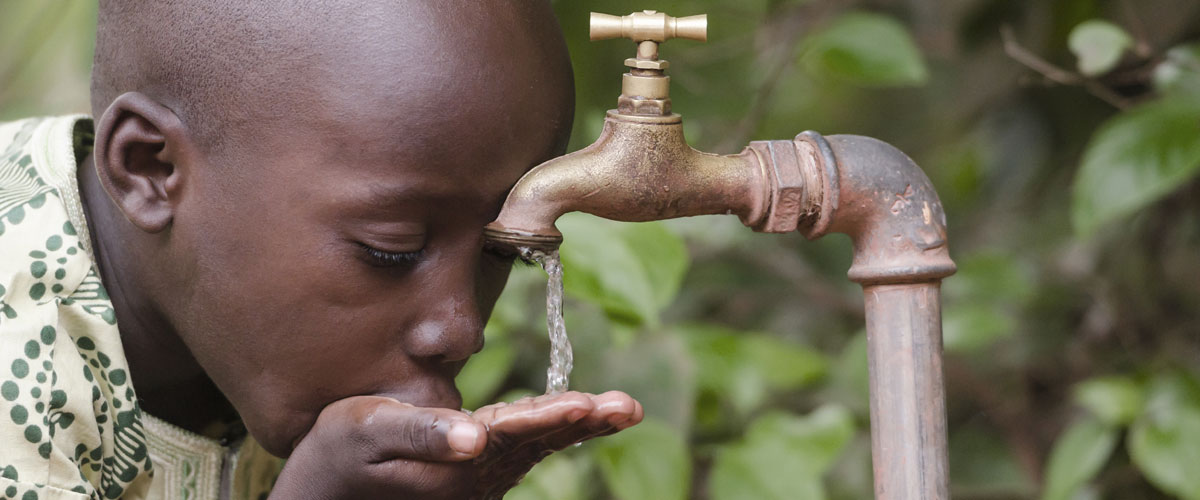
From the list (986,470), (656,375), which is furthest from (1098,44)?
(986,470)

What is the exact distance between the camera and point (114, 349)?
2.77 feet

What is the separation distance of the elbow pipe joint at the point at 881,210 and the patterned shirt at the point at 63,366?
1.68ft

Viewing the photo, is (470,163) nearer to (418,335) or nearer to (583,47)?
(418,335)

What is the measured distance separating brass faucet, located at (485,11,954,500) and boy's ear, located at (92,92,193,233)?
0.77 feet

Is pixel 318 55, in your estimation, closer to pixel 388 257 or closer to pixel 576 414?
pixel 388 257

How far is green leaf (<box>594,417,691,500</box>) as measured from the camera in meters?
1.18

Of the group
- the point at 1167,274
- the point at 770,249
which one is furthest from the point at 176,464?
the point at 1167,274

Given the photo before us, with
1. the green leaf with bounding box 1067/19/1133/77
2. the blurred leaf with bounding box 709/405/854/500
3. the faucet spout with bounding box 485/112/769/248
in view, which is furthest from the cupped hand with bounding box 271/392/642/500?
the green leaf with bounding box 1067/19/1133/77

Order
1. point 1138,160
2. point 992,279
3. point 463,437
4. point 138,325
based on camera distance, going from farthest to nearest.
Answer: point 992,279 → point 1138,160 → point 138,325 → point 463,437

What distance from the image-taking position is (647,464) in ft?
3.91

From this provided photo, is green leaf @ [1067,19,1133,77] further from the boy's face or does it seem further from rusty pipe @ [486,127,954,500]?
the boy's face

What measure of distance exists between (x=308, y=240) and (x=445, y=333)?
0.36 feet

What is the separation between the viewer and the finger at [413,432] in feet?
2.25

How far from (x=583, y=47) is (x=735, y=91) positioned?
0.22m
